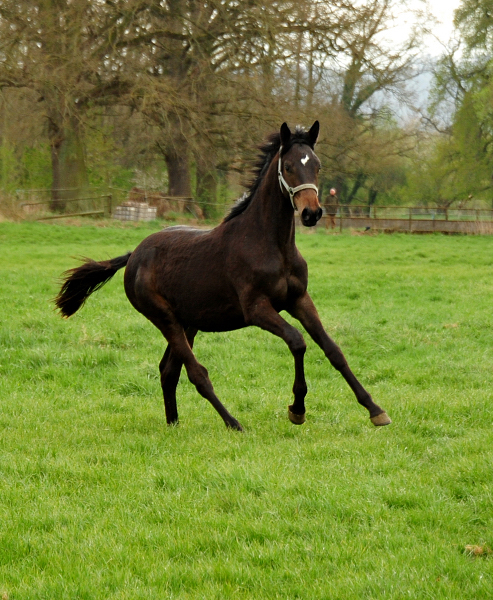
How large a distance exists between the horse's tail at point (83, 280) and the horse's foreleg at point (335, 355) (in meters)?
2.34

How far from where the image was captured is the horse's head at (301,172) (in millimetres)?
5605

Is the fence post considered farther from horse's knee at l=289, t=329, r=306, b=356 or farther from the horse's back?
horse's knee at l=289, t=329, r=306, b=356

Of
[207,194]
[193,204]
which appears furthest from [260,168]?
[207,194]

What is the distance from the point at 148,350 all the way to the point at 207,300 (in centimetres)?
387

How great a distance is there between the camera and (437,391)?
8.00 meters

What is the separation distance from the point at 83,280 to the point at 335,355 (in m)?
3.14

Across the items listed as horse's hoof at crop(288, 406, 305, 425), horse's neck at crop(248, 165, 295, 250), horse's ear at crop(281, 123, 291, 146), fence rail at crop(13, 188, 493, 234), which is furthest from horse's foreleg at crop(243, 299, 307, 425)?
fence rail at crop(13, 188, 493, 234)

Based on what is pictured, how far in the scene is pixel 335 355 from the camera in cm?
607

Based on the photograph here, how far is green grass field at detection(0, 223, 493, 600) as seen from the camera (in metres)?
3.56

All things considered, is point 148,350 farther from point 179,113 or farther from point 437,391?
point 179,113

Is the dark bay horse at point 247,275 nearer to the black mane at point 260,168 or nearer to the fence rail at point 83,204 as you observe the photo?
the black mane at point 260,168

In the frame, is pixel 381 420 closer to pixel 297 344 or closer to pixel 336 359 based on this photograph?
pixel 336 359

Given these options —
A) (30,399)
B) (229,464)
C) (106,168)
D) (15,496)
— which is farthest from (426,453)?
(106,168)

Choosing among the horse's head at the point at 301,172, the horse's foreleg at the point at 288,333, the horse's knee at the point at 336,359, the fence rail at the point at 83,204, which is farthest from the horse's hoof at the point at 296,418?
the fence rail at the point at 83,204
